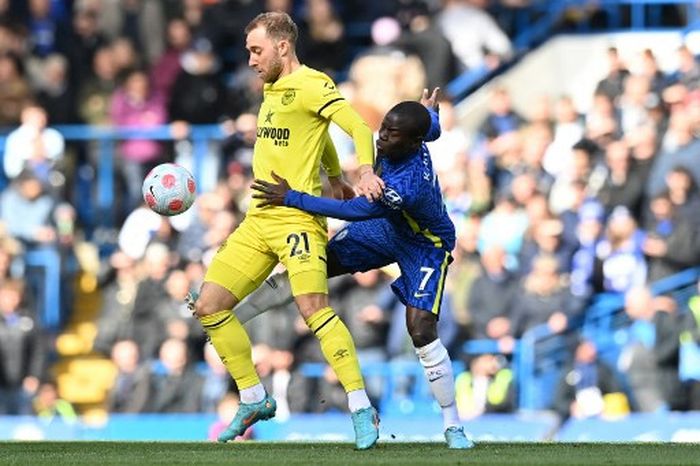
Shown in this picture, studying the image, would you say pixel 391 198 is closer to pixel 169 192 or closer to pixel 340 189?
pixel 340 189

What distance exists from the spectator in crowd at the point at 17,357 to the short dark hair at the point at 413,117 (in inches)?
A: 344

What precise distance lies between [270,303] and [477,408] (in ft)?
18.4

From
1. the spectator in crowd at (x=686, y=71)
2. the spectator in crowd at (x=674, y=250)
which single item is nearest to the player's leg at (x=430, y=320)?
the spectator in crowd at (x=674, y=250)

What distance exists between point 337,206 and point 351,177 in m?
7.73

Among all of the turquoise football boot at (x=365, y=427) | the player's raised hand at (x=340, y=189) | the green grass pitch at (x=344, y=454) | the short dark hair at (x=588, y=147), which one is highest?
the short dark hair at (x=588, y=147)

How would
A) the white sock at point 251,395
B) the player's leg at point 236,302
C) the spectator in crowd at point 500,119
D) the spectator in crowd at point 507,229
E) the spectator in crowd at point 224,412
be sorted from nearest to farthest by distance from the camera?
1. the player's leg at point 236,302
2. the white sock at point 251,395
3. the spectator in crowd at point 224,412
4. the spectator in crowd at point 507,229
5. the spectator in crowd at point 500,119

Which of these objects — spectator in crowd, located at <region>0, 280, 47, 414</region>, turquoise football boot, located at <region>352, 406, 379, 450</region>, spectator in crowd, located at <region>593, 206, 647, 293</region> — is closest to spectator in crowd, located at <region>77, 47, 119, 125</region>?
spectator in crowd, located at <region>0, 280, 47, 414</region>

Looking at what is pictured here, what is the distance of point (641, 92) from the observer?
18562 mm

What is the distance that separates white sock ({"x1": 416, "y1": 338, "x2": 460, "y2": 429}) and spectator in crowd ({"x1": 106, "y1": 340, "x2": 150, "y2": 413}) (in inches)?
280

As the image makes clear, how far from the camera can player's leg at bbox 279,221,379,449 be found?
1080 cm

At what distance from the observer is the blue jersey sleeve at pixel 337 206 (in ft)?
34.8

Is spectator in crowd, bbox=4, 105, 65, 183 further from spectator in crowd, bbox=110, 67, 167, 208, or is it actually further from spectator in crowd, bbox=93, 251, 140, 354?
spectator in crowd, bbox=93, 251, 140, 354

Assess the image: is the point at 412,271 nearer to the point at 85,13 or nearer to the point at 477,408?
the point at 477,408

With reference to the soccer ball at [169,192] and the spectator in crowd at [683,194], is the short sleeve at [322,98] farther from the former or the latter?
the spectator in crowd at [683,194]
